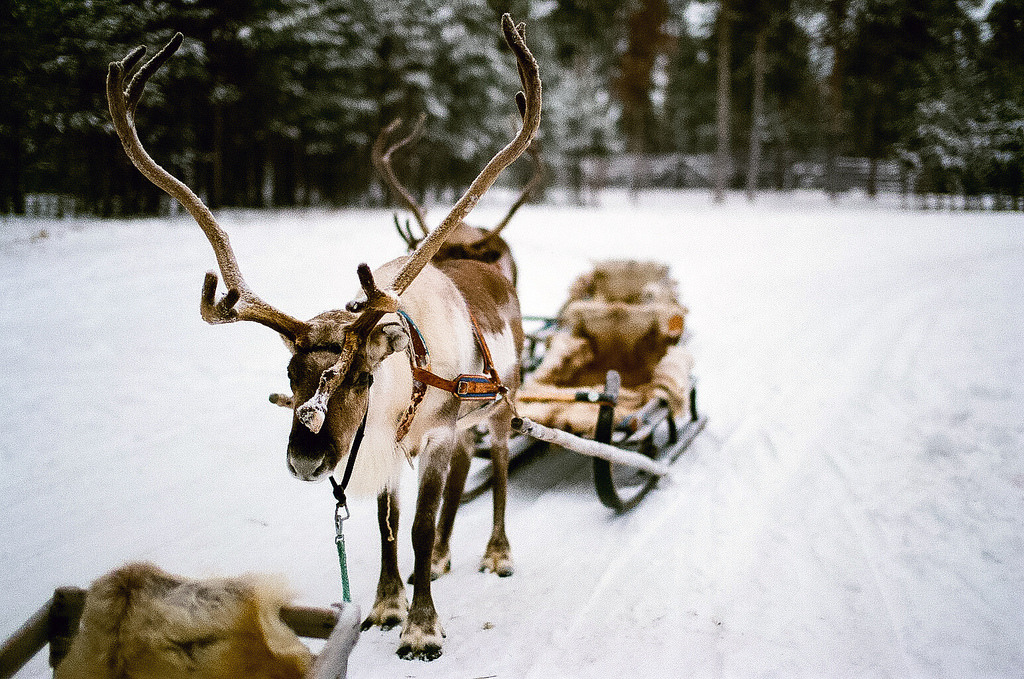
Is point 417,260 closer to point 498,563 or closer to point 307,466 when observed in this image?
point 307,466

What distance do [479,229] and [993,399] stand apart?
399cm

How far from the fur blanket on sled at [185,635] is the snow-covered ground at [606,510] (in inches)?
37.2

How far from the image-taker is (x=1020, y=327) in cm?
486

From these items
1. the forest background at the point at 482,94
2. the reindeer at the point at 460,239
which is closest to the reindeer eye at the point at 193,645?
the reindeer at the point at 460,239

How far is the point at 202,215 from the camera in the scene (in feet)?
6.65

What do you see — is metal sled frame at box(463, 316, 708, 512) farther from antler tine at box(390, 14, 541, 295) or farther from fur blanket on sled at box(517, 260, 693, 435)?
antler tine at box(390, 14, 541, 295)

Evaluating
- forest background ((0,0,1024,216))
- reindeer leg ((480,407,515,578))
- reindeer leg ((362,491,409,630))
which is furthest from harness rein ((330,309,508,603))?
forest background ((0,0,1024,216))

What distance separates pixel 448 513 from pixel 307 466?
152cm

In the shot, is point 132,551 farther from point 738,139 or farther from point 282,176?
point 738,139

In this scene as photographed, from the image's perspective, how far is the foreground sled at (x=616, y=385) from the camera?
361 cm

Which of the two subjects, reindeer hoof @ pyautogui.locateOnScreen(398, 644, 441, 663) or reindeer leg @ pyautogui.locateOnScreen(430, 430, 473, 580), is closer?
reindeer hoof @ pyautogui.locateOnScreen(398, 644, 441, 663)

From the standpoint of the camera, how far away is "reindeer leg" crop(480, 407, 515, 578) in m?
3.17

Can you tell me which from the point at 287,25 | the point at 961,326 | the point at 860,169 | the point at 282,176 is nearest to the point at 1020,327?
the point at 961,326

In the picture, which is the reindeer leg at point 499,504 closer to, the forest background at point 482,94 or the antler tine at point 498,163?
the antler tine at point 498,163
